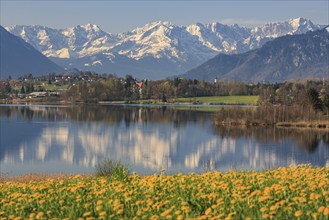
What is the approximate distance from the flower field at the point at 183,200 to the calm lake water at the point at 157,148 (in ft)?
97.7

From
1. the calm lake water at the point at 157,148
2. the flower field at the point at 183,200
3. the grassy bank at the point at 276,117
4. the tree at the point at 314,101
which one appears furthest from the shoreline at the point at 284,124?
the flower field at the point at 183,200

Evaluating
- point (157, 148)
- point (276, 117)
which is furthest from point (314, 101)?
point (157, 148)

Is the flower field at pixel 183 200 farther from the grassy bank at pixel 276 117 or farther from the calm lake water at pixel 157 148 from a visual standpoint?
the grassy bank at pixel 276 117

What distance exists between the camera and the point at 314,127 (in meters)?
115

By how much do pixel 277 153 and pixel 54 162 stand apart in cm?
2985

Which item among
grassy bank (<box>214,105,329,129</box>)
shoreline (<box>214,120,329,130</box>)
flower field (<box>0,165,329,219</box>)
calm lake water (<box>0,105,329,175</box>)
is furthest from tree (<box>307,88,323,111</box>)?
flower field (<box>0,165,329,219</box>)

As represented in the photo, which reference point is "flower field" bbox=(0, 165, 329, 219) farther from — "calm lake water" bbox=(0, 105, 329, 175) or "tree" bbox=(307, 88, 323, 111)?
"tree" bbox=(307, 88, 323, 111)

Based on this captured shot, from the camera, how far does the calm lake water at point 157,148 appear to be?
5738cm

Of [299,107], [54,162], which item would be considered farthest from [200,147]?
[299,107]

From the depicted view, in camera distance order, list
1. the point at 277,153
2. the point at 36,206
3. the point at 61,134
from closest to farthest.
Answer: the point at 36,206, the point at 277,153, the point at 61,134

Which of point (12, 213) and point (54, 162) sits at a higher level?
point (12, 213)

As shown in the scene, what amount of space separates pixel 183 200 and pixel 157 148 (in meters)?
61.3

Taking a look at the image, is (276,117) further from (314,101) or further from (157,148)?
(157,148)

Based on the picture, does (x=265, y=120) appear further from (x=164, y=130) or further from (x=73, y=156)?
(x=73, y=156)
